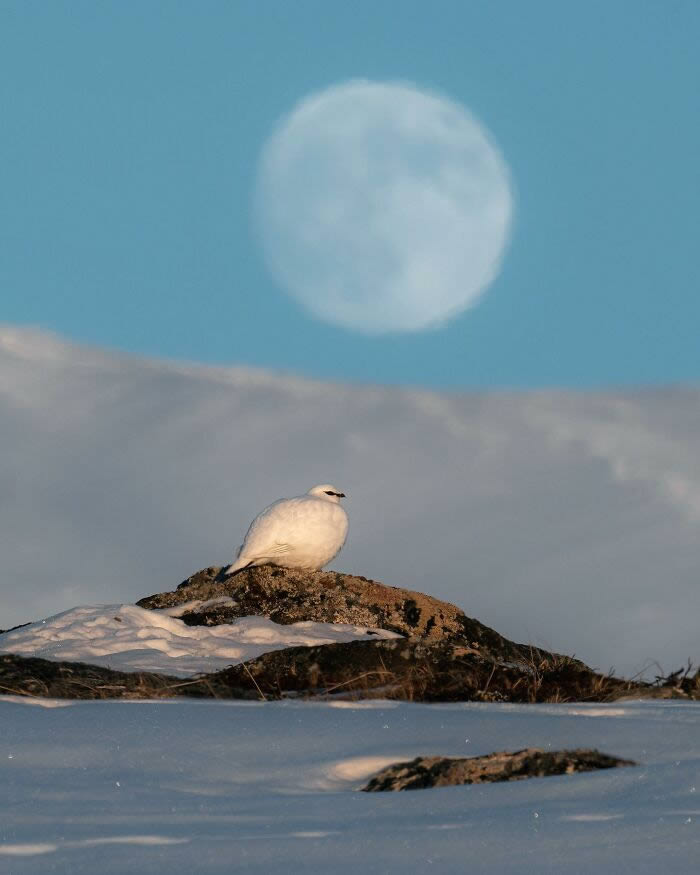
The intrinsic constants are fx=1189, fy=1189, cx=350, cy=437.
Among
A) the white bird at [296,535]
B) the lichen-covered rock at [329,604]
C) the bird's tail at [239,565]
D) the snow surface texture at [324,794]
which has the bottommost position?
the snow surface texture at [324,794]

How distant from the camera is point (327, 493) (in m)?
12.6

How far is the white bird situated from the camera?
1192 centimetres

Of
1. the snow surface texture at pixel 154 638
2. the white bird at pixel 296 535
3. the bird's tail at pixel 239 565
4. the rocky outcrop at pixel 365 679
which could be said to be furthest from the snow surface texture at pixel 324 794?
the bird's tail at pixel 239 565

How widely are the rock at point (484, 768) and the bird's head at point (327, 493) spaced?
822 cm

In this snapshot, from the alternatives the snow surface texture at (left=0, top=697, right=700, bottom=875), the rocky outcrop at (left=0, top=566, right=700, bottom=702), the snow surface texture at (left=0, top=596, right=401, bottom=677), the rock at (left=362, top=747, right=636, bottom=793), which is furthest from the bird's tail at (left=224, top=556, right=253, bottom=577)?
the rock at (left=362, top=747, right=636, bottom=793)

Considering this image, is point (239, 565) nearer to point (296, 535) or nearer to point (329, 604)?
point (296, 535)

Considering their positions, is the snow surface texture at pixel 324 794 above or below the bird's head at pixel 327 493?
below

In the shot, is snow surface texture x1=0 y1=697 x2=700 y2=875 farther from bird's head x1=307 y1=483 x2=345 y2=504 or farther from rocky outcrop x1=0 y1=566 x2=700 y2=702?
bird's head x1=307 y1=483 x2=345 y2=504

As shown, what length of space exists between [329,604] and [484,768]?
24.2ft

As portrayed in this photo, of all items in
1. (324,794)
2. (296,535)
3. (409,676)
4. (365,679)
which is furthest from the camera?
(296,535)

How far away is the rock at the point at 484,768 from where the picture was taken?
4.13 m

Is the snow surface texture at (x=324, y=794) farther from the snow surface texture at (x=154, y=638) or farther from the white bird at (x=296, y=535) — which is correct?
the white bird at (x=296, y=535)

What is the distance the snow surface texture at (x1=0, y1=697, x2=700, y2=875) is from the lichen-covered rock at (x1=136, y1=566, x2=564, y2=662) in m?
5.51

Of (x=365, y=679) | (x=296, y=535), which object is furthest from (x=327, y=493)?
(x=365, y=679)
